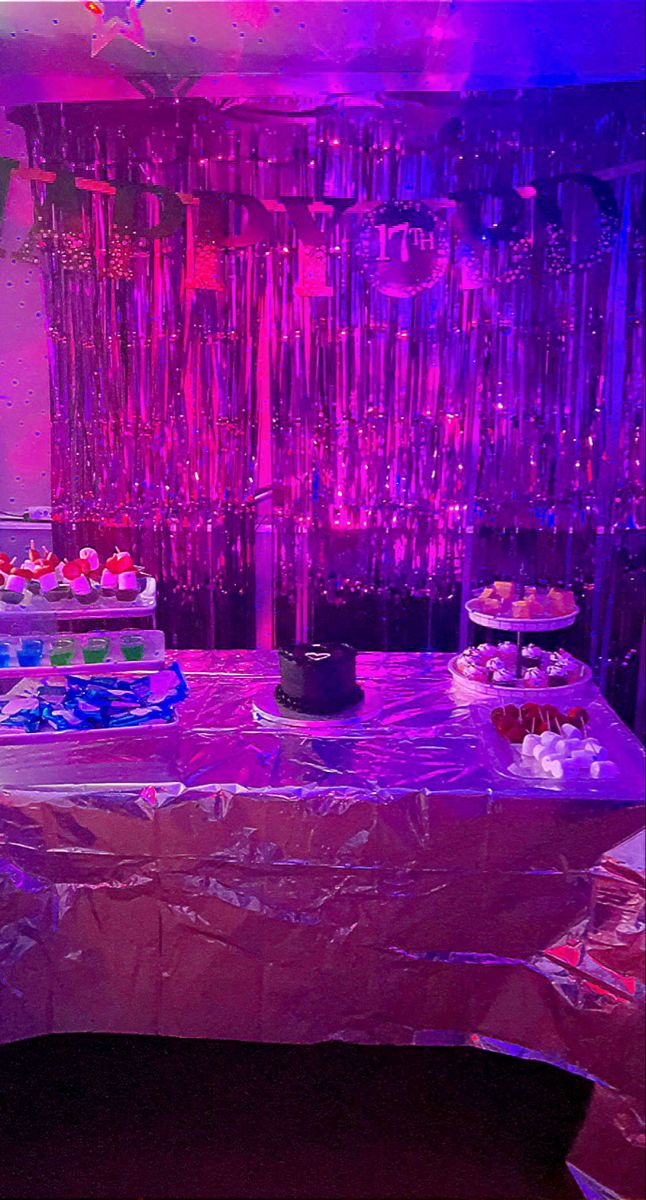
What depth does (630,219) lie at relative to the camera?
8.27 feet

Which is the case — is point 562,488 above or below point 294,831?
above

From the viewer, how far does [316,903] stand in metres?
1.76

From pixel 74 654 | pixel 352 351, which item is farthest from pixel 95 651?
pixel 352 351

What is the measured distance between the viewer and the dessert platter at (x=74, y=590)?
2.08 m

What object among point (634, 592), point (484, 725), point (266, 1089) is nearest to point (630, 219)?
point (634, 592)

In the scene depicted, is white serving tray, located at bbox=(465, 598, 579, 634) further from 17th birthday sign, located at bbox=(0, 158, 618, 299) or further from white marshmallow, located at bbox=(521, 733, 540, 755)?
17th birthday sign, located at bbox=(0, 158, 618, 299)

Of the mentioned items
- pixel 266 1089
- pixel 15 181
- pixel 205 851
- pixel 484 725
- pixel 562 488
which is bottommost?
pixel 266 1089

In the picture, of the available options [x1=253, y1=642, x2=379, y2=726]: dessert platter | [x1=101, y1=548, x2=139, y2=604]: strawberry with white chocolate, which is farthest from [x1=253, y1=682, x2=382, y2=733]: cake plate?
[x1=101, y1=548, x2=139, y2=604]: strawberry with white chocolate

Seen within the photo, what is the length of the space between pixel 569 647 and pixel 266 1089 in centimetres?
157

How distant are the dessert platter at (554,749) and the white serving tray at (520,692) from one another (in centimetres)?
9

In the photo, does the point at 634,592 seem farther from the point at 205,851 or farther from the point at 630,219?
the point at 205,851

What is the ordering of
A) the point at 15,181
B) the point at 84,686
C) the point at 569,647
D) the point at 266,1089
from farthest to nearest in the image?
the point at 569,647, the point at 15,181, the point at 84,686, the point at 266,1089

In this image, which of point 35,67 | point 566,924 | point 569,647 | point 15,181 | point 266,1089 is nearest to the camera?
point 566,924

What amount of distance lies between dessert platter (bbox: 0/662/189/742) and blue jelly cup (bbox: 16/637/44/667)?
0.19 ft
